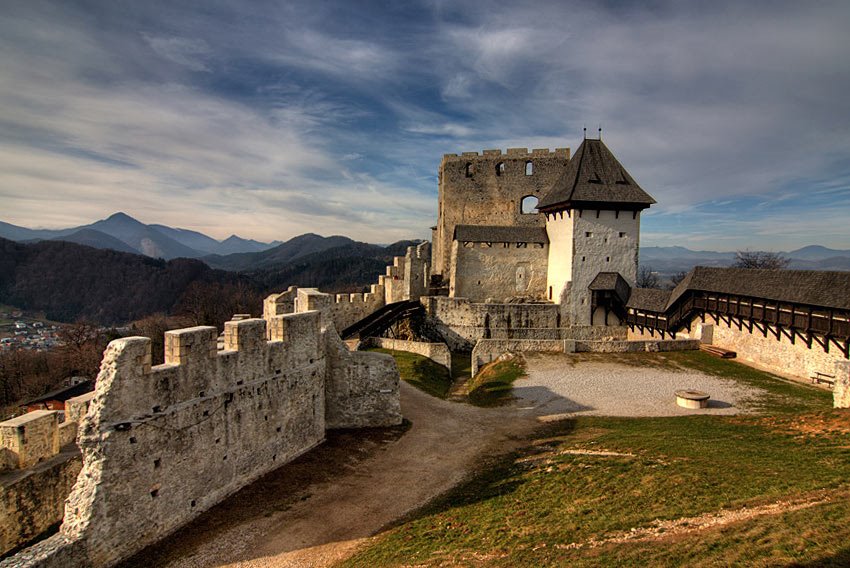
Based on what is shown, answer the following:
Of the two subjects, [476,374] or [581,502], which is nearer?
[581,502]

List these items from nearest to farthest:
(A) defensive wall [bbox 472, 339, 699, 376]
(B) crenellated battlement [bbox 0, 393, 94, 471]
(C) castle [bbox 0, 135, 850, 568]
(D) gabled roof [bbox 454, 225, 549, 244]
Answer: (C) castle [bbox 0, 135, 850, 568]
(B) crenellated battlement [bbox 0, 393, 94, 471]
(A) defensive wall [bbox 472, 339, 699, 376]
(D) gabled roof [bbox 454, 225, 549, 244]

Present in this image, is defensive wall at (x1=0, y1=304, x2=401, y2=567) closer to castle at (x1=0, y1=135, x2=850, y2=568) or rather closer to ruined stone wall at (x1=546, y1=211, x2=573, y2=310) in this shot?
castle at (x1=0, y1=135, x2=850, y2=568)

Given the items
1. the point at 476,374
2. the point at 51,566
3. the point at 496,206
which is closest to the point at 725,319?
the point at 476,374

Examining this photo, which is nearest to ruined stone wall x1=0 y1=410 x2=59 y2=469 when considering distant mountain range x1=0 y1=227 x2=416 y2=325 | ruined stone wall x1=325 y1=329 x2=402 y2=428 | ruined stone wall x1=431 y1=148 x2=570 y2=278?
ruined stone wall x1=325 y1=329 x2=402 y2=428

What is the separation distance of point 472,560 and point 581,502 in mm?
2618

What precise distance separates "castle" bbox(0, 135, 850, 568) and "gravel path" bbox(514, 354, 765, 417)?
321 cm

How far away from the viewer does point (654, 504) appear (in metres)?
8.34

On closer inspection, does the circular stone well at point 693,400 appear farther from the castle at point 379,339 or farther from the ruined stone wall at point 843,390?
the castle at point 379,339

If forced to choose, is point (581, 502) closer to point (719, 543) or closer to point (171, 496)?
point (719, 543)

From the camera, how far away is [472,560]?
779 cm

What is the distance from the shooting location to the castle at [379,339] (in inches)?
360

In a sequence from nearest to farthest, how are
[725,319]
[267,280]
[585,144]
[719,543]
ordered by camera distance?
[719,543] < [725,319] < [585,144] < [267,280]

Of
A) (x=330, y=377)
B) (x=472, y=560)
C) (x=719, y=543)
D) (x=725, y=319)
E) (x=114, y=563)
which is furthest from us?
(x=725, y=319)

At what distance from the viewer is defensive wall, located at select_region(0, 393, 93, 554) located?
977 centimetres
